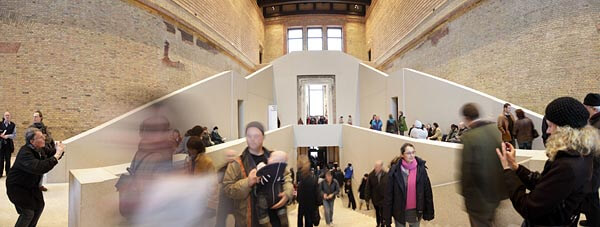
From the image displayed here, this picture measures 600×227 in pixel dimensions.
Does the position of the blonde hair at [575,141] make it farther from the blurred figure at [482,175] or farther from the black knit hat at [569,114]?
the blurred figure at [482,175]

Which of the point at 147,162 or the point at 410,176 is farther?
the point at 410,176

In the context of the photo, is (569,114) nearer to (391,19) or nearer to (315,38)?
(391,19)

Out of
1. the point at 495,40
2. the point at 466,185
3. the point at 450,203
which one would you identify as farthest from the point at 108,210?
the point at 495,40

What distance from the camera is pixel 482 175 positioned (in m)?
2.35

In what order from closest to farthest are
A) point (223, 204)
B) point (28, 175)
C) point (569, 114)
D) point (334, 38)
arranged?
point (569, 114), point (223, 204), point (28, 175), point (334, 38)

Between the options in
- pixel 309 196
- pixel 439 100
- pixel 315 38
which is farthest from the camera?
pixel 315 38

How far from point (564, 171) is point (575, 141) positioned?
0.60ft

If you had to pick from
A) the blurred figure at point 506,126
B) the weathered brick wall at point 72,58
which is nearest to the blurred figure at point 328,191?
the blurred figure at point 506,126

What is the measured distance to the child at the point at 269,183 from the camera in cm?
220

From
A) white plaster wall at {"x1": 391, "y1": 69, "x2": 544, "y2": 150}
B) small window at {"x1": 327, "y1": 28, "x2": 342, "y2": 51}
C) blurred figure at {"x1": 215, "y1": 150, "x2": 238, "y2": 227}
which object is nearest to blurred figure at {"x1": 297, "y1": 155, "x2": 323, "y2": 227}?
blurred figure at {"x1": 215, "y1": 150, "x2": 238, "y2": 227}

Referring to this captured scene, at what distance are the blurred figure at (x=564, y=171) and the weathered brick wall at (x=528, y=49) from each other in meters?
8.07

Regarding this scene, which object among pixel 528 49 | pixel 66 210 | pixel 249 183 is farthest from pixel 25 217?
pixel 528 49

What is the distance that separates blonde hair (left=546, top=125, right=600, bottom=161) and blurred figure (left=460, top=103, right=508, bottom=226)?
621 millimetres

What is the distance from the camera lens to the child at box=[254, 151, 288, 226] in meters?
2.20
